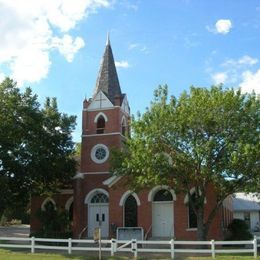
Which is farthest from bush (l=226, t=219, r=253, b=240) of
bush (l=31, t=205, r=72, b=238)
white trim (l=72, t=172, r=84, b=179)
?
white trim (l=72, t=172, r=84, b=179)

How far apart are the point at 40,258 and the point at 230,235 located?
1684cm

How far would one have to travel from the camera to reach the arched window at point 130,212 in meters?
Answer: 34.8

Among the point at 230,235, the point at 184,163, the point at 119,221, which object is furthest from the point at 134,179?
the point at 230,235

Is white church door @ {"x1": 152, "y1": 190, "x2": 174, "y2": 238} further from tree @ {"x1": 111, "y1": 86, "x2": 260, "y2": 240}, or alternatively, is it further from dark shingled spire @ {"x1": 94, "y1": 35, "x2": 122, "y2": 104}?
dark shingled spire @ {"x1": 94, "y1": 35, "x2": 122, "y2": 104}

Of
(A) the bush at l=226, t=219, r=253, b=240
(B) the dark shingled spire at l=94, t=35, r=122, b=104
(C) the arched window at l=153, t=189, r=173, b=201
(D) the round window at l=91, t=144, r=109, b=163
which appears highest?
(B) the dark shingled spire at l=94, t=35, r=122, b=104

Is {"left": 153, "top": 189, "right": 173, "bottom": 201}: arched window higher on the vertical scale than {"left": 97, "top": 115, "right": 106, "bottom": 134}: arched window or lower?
lower

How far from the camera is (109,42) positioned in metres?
44.6

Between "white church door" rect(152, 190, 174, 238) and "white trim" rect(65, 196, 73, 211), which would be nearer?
"white church door" rect(152, 190, 174, 238)

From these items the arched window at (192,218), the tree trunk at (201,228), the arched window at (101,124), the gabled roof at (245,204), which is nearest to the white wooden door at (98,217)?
the arched window at (101,124)

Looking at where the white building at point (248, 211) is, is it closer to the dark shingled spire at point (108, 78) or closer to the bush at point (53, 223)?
the dark shingled spire at point (108, 78)

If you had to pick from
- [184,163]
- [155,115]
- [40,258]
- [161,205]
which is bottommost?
[40,258]

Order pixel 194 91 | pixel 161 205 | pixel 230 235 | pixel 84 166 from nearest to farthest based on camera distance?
1. pixel 194 91
2. pixel 161 205
3. pixel 230 235
4. pixel 84 166

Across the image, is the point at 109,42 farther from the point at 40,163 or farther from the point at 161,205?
the point at 161,205

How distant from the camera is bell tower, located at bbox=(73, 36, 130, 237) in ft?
126
